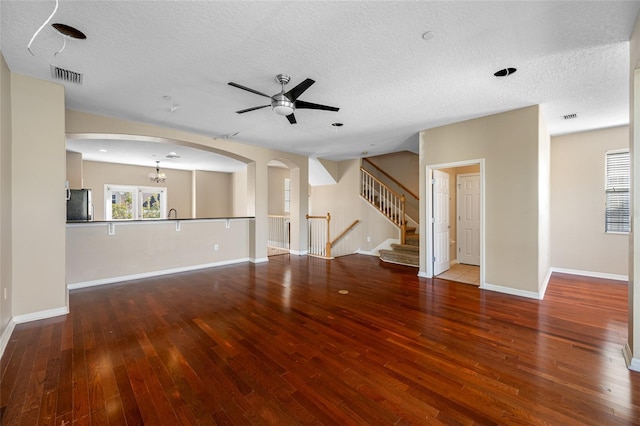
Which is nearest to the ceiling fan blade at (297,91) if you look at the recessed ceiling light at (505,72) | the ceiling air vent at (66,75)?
the recessed ceiling light at (505,72)

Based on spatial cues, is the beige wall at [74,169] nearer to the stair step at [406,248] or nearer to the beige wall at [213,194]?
the beige wall at [213,194]

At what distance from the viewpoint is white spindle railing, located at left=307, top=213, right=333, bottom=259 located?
25.0 feet

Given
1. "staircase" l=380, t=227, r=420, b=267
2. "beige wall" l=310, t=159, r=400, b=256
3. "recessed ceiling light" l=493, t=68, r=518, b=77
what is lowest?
"staircase" l=380, t=227, r=420, b=267

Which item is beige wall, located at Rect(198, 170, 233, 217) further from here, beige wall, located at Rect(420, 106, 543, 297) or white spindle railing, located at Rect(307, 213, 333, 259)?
beige wall, located at Rect(420, 106, 543, 297)

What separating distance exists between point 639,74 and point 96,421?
15.3ft

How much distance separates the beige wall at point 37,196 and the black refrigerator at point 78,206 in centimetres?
163

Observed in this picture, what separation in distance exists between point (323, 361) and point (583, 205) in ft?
19.7

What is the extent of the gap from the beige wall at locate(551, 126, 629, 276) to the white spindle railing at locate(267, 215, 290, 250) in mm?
6529

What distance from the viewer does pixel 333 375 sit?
2.12 m

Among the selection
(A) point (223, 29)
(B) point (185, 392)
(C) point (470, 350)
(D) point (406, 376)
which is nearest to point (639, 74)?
(C) point (470, 350)

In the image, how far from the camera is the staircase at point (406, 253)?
6.17 meters

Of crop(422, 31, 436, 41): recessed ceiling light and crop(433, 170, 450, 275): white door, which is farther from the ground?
crop(422, 31, 436, 41): recessed ceiling light

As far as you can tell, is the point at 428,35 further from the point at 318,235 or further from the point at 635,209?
the point at 318,235

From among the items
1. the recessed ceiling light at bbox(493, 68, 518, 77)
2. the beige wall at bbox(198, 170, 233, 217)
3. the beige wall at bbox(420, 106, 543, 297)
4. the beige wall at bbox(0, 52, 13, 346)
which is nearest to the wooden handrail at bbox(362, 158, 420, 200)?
the beige wall at bbox(420, 106, 543, 297)
